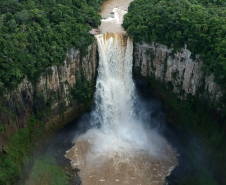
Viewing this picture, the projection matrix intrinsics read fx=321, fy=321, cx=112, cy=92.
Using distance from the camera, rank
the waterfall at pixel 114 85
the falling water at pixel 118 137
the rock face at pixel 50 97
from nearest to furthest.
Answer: the rock face at pixel 50 97 → the falling water at pixel 118 137 → the waterfall at pixel 114 85

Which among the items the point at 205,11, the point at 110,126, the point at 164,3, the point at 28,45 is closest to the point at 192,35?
the point at 205,11

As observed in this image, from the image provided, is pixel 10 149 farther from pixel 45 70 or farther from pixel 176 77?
pixel 176 77

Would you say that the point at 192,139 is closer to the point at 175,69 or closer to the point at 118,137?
the point at 175,69

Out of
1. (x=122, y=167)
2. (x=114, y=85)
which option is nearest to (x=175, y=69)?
(x=114, y=85)

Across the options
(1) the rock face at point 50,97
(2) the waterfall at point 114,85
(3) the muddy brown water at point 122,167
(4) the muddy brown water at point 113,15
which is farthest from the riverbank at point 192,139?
(1) the rock face at point 50,97

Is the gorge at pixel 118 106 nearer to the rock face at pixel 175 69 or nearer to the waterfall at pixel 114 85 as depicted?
the waterfall at pixel 114 85

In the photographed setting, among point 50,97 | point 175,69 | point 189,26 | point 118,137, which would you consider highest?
point 189,26

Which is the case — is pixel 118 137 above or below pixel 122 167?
above
